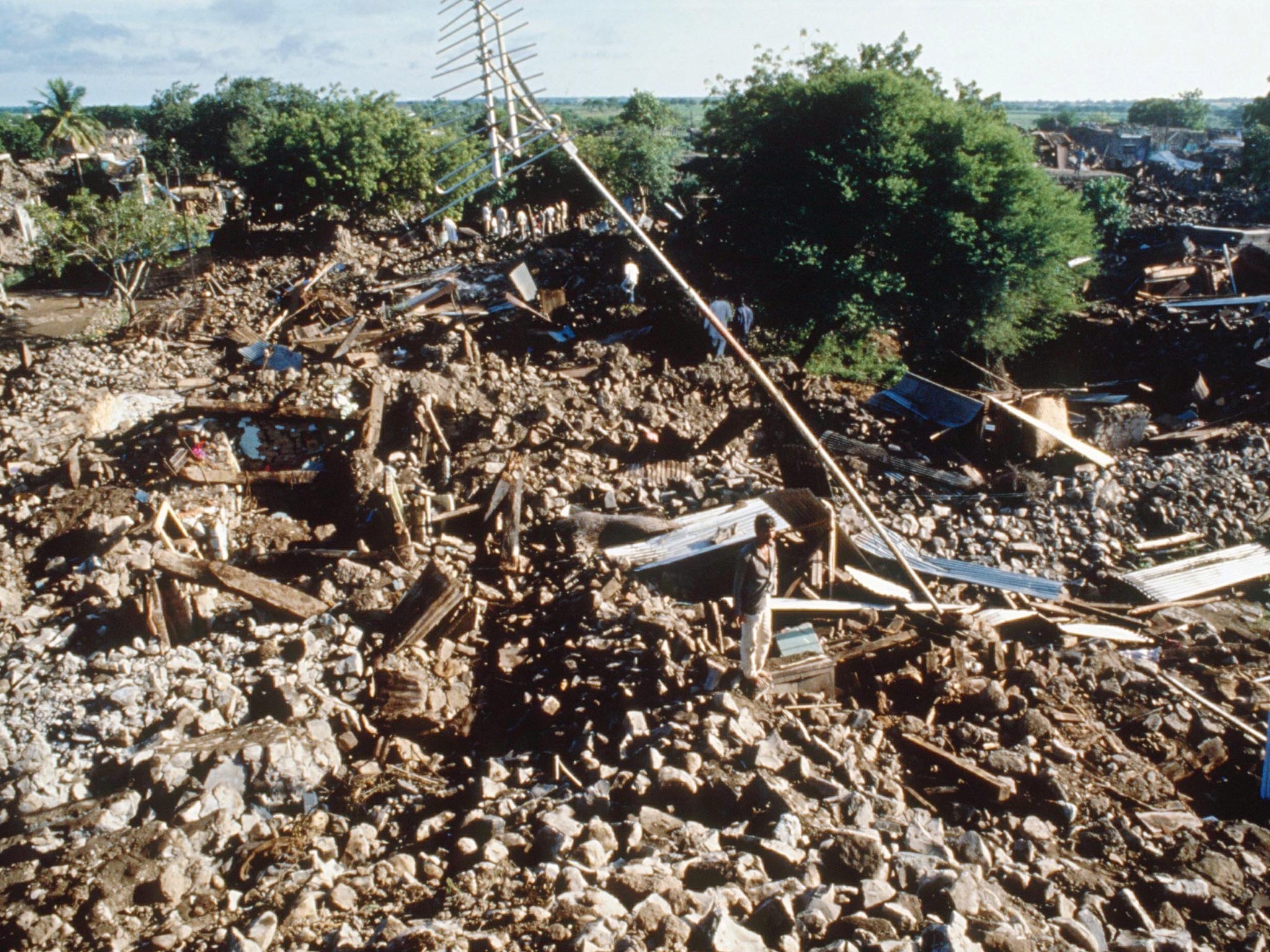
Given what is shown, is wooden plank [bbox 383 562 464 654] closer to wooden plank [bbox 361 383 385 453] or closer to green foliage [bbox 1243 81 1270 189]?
wooden plank [bbox 361 383 385 453]

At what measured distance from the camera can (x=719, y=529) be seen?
7230mm

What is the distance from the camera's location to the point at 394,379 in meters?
10.7

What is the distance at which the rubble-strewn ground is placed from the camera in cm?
378

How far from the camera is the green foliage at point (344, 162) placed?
2180 cm

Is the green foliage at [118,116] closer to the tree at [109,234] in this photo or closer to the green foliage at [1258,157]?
the tree at [109,234]

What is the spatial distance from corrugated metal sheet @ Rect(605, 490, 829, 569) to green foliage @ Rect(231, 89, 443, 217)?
18.5 meters

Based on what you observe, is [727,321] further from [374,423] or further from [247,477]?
[247,477]

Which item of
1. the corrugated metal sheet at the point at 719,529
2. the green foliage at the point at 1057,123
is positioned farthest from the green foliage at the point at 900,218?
the green foliage at the point at 1057,123

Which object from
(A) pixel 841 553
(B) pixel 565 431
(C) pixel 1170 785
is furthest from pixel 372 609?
(C) pixel 1170 785

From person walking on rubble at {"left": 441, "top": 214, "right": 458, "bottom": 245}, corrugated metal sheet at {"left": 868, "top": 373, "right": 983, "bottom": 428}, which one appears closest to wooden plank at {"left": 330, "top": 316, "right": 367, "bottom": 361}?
person walking on rubble at {"left": 441, "top": 214, "right": 458, "bottom": 245}

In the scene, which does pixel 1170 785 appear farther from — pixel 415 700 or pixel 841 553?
pixel 415 700

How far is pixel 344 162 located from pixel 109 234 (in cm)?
757

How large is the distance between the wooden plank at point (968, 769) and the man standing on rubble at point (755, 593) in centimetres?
114

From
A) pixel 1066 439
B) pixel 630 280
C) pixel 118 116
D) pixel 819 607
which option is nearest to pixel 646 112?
pixel 630 280
